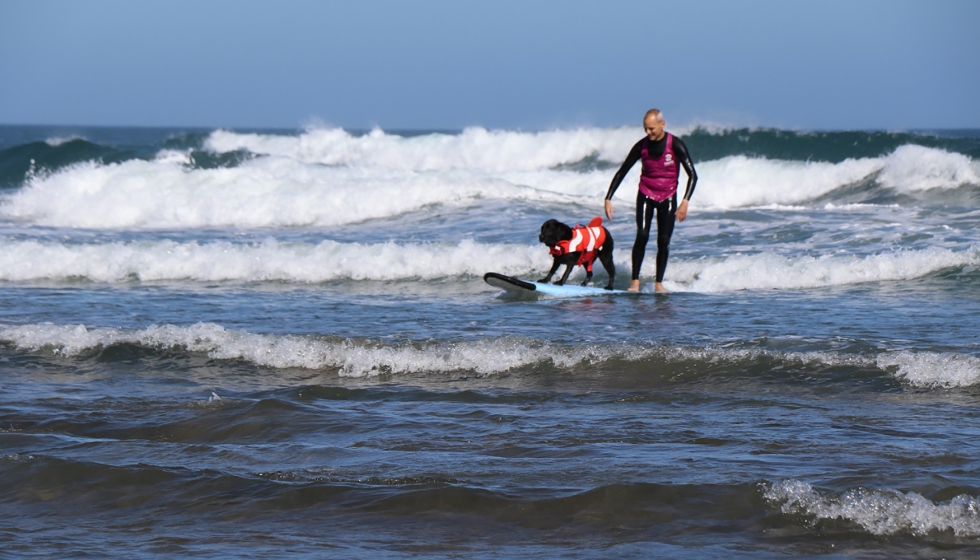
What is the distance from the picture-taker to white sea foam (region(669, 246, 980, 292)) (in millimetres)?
9742

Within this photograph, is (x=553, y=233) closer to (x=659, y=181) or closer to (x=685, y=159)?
(x=659, y=181)

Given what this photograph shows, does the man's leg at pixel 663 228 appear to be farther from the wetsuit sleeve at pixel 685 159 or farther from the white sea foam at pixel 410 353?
the white sea foam at pixel 410 353

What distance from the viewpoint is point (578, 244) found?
9367mm

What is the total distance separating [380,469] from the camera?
4203 millimetres

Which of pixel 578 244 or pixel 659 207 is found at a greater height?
pixel 659 207

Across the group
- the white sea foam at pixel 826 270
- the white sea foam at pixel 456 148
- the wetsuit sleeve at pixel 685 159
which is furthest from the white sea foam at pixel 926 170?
the wetsuit sleeve at pixel 685 159

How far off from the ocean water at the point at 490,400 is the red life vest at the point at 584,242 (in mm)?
661

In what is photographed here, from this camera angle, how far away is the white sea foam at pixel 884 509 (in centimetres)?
342

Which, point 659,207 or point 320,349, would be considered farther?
point 659,207

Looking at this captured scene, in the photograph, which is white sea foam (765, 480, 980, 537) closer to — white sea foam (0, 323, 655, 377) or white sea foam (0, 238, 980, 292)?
white sea foam (0, 323, 655, 377)

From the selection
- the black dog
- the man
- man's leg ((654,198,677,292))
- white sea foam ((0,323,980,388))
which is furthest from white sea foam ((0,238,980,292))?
white sea foam ((0,323,980,388))

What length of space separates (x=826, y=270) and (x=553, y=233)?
9.73 ft

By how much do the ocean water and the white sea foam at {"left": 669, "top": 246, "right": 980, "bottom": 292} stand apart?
32 mm

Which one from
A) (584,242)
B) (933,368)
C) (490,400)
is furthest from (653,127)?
(490,400)
